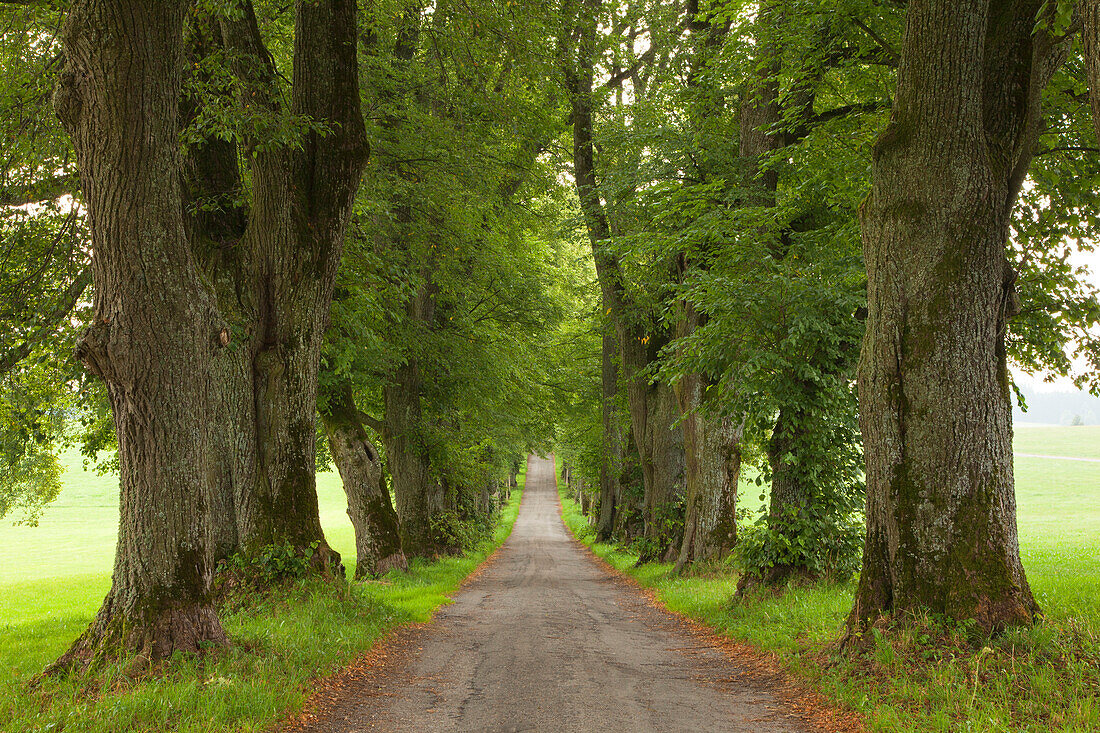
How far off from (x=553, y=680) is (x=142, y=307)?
16.0 feet

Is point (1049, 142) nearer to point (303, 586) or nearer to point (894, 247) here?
point (894, 247)

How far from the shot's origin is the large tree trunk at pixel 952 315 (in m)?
5.78

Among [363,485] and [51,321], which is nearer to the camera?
[51,321]

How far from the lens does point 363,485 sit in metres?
14.4

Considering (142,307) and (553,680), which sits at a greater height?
(142,307)

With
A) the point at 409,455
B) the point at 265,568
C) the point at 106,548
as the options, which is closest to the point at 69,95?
the point at 265,568

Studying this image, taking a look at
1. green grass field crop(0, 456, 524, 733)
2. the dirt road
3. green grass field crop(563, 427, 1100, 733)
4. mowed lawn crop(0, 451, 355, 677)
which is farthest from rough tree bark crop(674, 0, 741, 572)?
mowed lawn crop(0, 451, 355, 677)

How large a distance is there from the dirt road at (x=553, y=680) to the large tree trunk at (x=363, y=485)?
10.3 ft

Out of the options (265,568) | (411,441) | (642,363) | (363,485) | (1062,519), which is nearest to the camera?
(265,568)

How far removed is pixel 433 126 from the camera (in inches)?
506

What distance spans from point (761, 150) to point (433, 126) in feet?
19.2

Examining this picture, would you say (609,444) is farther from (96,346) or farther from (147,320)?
(96,346)

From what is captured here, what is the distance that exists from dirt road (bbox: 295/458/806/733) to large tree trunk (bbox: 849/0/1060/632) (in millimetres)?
1719

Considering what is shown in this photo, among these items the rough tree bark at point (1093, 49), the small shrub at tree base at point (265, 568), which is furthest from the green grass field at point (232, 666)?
the rough tree bark at point (1093, 49)
